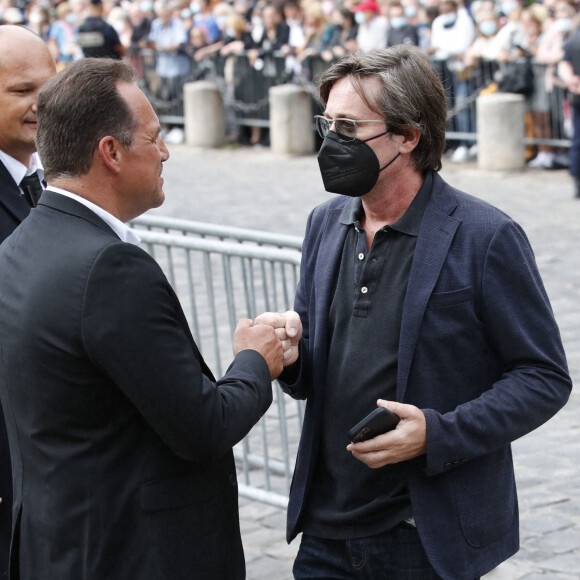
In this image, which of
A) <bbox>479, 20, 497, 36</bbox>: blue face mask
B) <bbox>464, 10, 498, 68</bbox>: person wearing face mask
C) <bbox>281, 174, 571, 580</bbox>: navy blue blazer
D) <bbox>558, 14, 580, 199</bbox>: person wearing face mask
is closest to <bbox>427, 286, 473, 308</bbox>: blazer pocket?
<bbox>281, 174, 571, 580</bbox>: navy blue blazer

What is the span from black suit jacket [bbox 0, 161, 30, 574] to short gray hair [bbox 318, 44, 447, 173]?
1.07 metres

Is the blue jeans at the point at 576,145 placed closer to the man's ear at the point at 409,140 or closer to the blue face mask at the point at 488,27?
the blue face mask at the point at 488,27

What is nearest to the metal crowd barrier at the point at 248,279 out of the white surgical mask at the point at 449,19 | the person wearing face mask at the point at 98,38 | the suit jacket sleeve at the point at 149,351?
the suit jacket sleeve at the point at 149,351

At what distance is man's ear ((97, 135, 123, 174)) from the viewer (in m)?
2.63

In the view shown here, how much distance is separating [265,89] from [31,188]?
47.0 ft

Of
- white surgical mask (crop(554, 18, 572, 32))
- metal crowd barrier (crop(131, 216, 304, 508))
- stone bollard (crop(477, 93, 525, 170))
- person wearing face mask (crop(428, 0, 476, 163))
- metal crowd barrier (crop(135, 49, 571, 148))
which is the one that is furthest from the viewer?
person wearing face mask (crop(428, 0, 476, 163))

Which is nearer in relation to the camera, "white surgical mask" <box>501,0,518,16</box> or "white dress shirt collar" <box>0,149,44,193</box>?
"white dress shirt collar" <box>0,149,44,193</box>

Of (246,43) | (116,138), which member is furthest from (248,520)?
(246,43)

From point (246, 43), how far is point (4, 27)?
46.6 feet

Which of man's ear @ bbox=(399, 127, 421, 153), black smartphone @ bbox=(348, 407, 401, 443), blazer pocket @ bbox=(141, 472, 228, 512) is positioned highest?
man's ear @ bbox=(399, 127, 421, 153)

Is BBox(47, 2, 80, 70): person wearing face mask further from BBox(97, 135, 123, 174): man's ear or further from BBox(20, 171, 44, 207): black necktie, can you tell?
BBox(97, 135, 123, 174): man's ear

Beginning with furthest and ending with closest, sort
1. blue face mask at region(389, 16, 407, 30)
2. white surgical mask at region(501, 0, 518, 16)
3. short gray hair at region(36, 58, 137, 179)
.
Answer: blue face mask at region(389, 16, 407, 30)
white surgical mask at region(501, 0, 518, 16)
short gray hair at region(36, 58, 137, 179)

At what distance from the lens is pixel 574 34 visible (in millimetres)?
12156

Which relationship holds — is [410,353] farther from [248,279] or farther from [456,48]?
[456,48]
